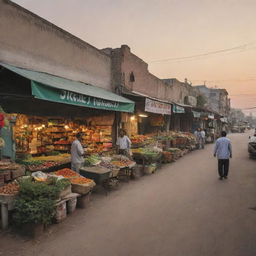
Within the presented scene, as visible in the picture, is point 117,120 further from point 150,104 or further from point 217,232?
point 217,232

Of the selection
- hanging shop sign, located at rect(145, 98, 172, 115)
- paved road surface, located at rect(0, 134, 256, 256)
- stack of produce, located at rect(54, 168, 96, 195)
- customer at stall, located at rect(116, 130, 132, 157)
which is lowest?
paved road surface, located at rect(0, 134, 256, 256)

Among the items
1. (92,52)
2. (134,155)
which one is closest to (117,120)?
(134,155)

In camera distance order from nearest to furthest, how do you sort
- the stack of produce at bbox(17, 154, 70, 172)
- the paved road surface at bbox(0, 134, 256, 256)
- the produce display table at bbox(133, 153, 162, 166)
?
the paved road surface at bbox(0, 134, 256, 256) → the stack of produce at bbox(17, 154, 70, 172) → the produce display table at bbox(133, 153, 162, 166)

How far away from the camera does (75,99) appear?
285 inches

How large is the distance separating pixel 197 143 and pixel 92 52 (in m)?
14.8

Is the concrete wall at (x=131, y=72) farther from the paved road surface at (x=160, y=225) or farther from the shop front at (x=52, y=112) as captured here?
the paved road surface at (x=160, y=225)

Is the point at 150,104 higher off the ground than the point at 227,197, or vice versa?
the point at 150,104

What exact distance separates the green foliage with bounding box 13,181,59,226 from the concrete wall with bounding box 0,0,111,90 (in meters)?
4.53

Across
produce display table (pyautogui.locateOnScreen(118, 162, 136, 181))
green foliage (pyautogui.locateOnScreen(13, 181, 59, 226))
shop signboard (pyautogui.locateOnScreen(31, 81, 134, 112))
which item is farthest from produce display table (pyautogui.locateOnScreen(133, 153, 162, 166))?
green foliage (pyautogui.locateOnScreen(13, 181, 59, 226))

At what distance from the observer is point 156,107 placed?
1341 centimetres

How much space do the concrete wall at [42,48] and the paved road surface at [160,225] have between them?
18.5 feet

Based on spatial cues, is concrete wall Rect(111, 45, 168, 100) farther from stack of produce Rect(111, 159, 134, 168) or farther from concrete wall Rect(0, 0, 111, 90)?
stack of produce Rect(111, 159, 134, 168)

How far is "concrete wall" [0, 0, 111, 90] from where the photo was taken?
22.9ft

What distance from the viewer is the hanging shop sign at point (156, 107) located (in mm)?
12308
